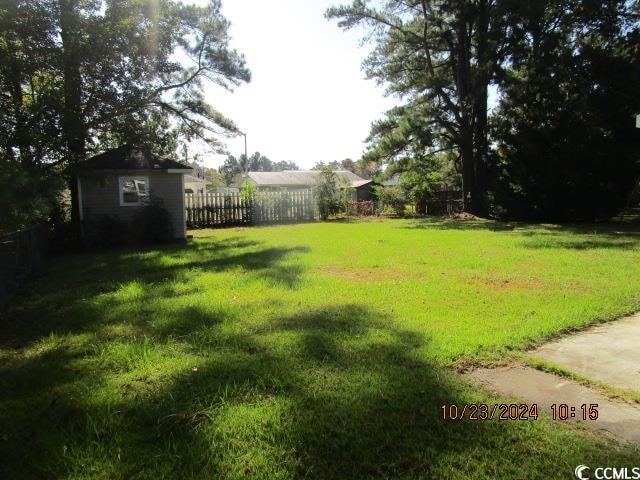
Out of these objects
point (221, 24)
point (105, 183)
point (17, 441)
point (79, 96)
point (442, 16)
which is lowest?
Answer: point (17, 441)

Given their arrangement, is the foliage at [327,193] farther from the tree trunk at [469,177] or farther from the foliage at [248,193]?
the tree trunk at [469,177]

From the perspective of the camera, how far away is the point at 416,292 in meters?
6.05

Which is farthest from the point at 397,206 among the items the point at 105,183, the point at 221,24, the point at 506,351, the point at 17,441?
the point at 17,441

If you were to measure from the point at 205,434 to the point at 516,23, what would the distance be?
21955 mm

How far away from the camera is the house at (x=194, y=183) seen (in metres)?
35.9

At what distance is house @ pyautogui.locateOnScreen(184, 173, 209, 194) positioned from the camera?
118ft

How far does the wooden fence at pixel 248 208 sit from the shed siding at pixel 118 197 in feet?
17.6

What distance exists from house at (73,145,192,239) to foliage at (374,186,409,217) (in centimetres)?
1383

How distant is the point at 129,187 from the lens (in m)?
14.8

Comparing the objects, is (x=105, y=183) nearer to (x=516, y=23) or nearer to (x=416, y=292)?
(x=416, y=292)

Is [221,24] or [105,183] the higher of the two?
[221,24]

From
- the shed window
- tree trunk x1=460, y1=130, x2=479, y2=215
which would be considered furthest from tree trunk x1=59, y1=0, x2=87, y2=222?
tree trunk x1=460, y1=130, x2=479, y2=215

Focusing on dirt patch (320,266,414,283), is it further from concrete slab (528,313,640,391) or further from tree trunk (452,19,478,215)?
tree trunk (452,19,478,215)

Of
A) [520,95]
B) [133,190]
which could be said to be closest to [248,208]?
[133,190]
